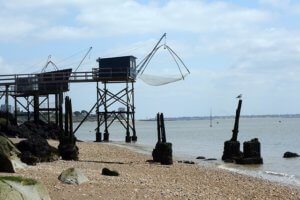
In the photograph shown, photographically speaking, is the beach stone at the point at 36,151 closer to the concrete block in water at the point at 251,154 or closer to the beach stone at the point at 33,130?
the concrete block in water at the point at 251,154

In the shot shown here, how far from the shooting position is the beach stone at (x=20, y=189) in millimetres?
8273

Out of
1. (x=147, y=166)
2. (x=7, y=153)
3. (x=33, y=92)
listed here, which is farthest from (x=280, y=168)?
(x=33, y=92)

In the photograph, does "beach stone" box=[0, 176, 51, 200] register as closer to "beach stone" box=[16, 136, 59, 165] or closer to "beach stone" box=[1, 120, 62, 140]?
"beach stone" box=[16, 136, 59, 165]

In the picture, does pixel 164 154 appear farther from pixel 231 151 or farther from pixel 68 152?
pixel 231 151

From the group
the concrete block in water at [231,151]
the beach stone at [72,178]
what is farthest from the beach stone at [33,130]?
the beach stone at [72,178]

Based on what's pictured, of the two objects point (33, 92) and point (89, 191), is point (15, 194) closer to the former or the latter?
point (89, 191)

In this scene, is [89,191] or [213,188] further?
[213,188]

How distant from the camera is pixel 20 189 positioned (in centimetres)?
860

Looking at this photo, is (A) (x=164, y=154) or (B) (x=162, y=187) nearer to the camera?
(B) (x=162, y=187)

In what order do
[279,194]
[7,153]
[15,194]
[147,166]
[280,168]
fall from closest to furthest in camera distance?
[15,194], [7,153], [279,194], [147,166], [280,168]

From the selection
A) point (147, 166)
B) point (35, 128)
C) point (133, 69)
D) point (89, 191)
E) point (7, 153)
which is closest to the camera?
point (89, 191)

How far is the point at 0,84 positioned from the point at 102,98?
8.18 m

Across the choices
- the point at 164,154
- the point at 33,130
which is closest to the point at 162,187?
the point at 164,154

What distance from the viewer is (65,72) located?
A: 41.4m
